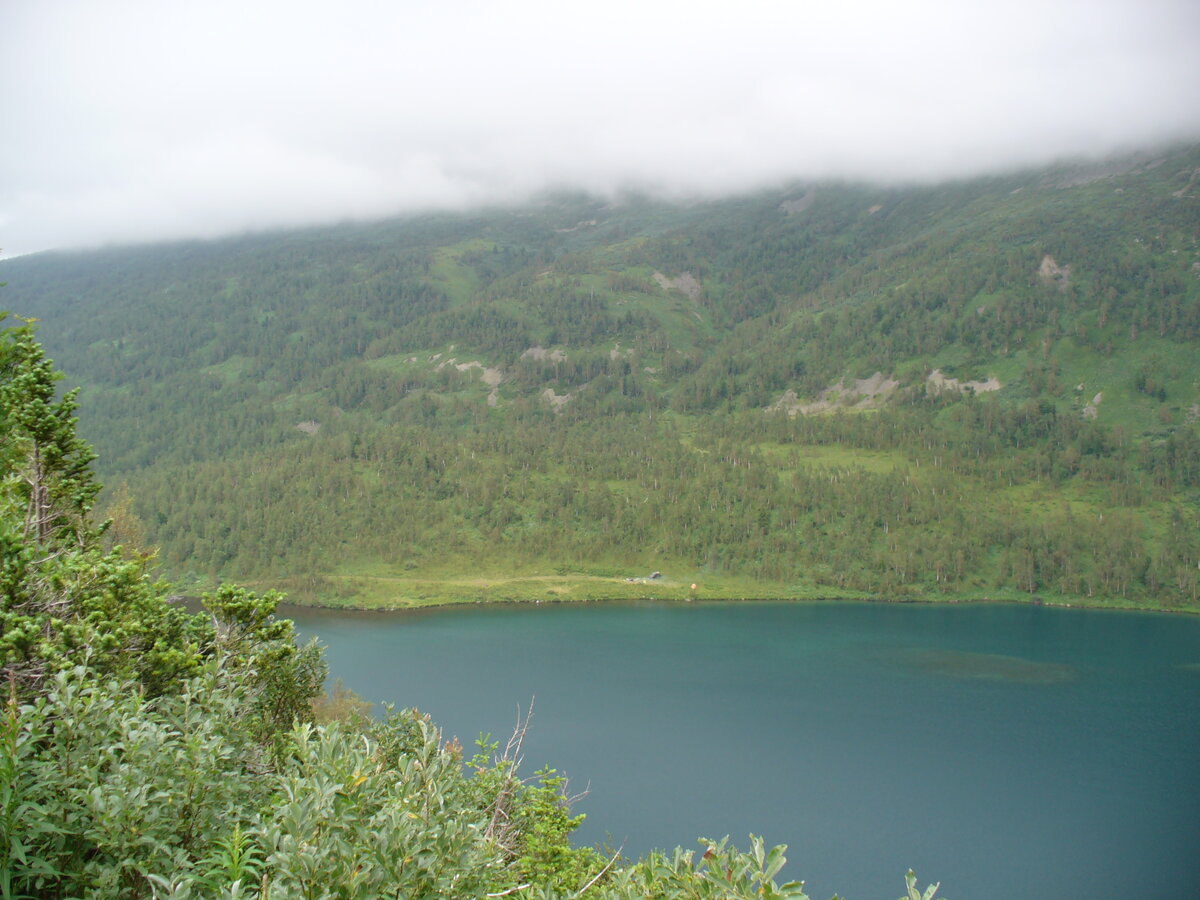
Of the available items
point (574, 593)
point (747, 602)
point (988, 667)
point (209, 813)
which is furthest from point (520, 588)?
point (209, 813)

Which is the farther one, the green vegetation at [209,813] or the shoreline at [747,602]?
the shoreline at [747,602]

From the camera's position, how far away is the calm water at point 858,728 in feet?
179

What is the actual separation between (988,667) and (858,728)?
33023 millimetres

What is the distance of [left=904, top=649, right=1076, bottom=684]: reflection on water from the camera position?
94562 millimetres

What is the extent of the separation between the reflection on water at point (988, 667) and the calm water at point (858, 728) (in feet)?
1.74

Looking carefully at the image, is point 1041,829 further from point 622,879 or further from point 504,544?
point 504,544

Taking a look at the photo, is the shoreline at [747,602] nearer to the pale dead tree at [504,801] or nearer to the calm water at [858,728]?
the calm water at [858,728]

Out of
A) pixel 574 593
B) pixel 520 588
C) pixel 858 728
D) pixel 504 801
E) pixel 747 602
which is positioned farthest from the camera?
pixel 520 588

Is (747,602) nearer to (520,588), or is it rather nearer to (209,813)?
(520,588)

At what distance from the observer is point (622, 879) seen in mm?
10453

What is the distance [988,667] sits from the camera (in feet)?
326

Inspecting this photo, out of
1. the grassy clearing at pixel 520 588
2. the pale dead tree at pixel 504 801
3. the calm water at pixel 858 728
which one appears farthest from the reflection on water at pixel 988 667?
the pale dead tree at pixel 504 801

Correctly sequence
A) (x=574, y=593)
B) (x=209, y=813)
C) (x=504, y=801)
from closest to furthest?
(x=209, y=813) → (x=504, y=801) → (x=574, y=593)

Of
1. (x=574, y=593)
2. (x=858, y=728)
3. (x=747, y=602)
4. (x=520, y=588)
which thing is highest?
(x=858, y=728)
